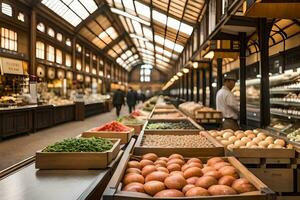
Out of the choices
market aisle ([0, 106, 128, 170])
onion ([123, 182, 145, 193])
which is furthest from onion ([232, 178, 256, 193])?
market aisle ([0, 106, 128, 170])

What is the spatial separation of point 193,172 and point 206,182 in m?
A: 0.26

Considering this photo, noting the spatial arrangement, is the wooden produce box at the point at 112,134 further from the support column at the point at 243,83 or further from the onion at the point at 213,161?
the support column at the point at 243,83

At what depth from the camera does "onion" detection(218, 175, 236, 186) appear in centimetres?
223

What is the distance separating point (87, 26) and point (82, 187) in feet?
67.8

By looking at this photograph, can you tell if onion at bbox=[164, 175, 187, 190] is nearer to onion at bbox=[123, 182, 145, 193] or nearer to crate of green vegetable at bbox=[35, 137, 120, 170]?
onion at bbox=[123, 182, 145, 193]

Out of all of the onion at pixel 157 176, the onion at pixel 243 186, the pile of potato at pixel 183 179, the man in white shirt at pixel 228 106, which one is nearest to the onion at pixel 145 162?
the pile of potato at pixel 183 179

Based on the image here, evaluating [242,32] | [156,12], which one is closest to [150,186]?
[242,32]

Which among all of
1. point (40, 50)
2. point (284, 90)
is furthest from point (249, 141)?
point (40, 50)

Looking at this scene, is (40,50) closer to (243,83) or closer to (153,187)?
(243,83)

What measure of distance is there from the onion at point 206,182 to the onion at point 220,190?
0.09 metres

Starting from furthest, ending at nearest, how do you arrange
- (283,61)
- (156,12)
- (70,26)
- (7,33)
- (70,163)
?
(70,26), (156,12), (7,33), (283,61), (70,163)

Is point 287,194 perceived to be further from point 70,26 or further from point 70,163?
point 70,26

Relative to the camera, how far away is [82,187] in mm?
2607

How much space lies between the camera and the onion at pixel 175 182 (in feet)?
7.25
